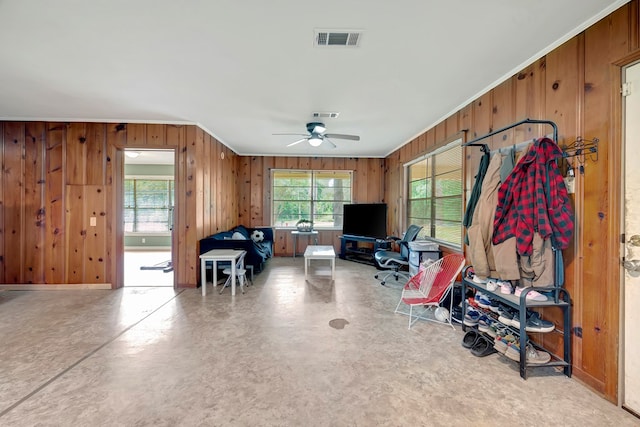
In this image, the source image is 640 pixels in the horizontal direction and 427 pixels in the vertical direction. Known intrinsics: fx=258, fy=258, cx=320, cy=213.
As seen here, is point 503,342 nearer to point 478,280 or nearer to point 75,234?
point 478,280

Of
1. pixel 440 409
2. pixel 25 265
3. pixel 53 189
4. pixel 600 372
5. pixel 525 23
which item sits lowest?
pixel 440 409

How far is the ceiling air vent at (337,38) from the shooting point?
1.90m

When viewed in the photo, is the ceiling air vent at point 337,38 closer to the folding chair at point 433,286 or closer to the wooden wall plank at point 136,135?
the folding chair at point 433,286

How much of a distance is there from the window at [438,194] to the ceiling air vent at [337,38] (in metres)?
2.15

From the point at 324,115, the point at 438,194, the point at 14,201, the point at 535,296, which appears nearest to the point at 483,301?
the point at 535,296

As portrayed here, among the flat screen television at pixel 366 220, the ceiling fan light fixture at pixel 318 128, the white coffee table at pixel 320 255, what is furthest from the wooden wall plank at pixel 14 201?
the flat screen television at pixel 366 220

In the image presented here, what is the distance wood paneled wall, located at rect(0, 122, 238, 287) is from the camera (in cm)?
380

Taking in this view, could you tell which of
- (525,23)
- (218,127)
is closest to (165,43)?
(218,127)

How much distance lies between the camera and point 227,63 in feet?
7.60

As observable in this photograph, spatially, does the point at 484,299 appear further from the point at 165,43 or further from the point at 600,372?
the point at 165,43

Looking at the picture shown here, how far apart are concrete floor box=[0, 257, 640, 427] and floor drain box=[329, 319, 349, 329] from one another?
0.02 metres

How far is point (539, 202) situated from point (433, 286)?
1.40 m

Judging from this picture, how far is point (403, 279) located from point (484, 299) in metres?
2.13

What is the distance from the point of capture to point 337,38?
1.97 m
